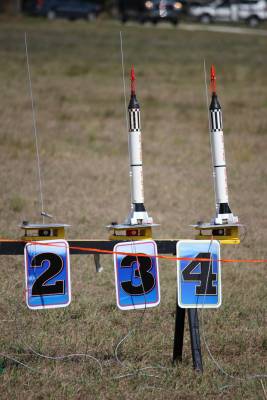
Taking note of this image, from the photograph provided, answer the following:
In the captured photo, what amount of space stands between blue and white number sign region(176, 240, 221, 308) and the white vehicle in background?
49.6 m

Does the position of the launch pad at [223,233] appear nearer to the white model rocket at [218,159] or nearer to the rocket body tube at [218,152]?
the white model rocket at [218,159]

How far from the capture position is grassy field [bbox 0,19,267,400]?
22.8ft

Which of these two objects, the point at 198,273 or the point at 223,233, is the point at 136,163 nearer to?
the point at 223,233

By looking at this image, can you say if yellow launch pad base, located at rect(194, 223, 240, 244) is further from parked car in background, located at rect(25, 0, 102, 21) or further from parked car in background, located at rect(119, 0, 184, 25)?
parked car in background, located at rect(25, 0, 102, 21)

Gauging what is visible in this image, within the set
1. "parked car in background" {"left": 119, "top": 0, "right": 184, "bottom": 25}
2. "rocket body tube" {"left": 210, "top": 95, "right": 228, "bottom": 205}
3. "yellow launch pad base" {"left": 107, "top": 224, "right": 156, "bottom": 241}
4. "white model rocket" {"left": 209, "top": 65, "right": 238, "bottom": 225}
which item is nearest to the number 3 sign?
"yellow launch pad base" {"left": 107, "top": 224, "right": 156, "bottom": 241}

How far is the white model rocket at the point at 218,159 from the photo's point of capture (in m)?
7.20

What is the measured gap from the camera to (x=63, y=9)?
5456cm

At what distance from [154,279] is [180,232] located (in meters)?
7.15

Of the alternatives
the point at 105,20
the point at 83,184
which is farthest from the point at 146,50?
the point at 83,184

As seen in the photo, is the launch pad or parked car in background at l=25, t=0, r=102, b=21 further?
parked car in background at l=25, t=0, r=102, b=21

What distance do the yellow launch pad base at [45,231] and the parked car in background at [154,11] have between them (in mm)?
42254

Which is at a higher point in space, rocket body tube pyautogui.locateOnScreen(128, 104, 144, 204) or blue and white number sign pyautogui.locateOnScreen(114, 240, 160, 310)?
rocket body tube pyautogui.locateOnScreen(128, 104, 144, 204)

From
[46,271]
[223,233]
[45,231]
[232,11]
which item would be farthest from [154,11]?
[46,271]

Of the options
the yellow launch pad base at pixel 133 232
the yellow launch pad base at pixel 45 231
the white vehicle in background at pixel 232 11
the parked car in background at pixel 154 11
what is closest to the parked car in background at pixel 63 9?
the parked car in background at pixel 154 11
